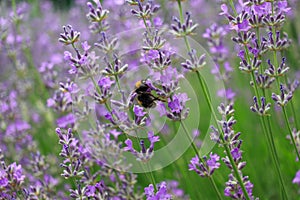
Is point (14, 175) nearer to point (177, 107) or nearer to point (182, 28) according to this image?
point (177, 107)

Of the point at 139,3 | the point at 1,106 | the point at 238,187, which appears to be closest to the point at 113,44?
the point at 139,3

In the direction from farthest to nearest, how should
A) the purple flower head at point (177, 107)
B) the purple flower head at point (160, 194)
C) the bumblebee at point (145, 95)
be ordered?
the bumblebee at point (145, 95), the purple flower head at point (177, 107), the purple flower head at point (160, 194)

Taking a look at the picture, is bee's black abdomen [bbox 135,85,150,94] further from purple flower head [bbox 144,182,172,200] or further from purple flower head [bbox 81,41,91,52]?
purple flower head [bbox 144,182,172,200]

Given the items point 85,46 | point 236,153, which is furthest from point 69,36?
point 236,153

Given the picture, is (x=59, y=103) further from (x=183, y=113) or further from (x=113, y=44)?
(x=183, y=113)

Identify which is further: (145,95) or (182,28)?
(145,95)

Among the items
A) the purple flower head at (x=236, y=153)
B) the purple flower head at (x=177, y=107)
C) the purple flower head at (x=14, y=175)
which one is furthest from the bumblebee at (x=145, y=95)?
the purple flower head at (x=14, y=175)

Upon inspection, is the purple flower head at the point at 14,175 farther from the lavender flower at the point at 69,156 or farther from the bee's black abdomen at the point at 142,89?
the bee's black abdomen at the point at 142,89

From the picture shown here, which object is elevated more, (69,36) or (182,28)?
(69,36)

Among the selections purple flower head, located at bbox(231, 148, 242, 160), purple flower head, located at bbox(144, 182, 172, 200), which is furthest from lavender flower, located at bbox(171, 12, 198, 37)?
purple flower head, located at bbox(144, 182, 172, 200)
